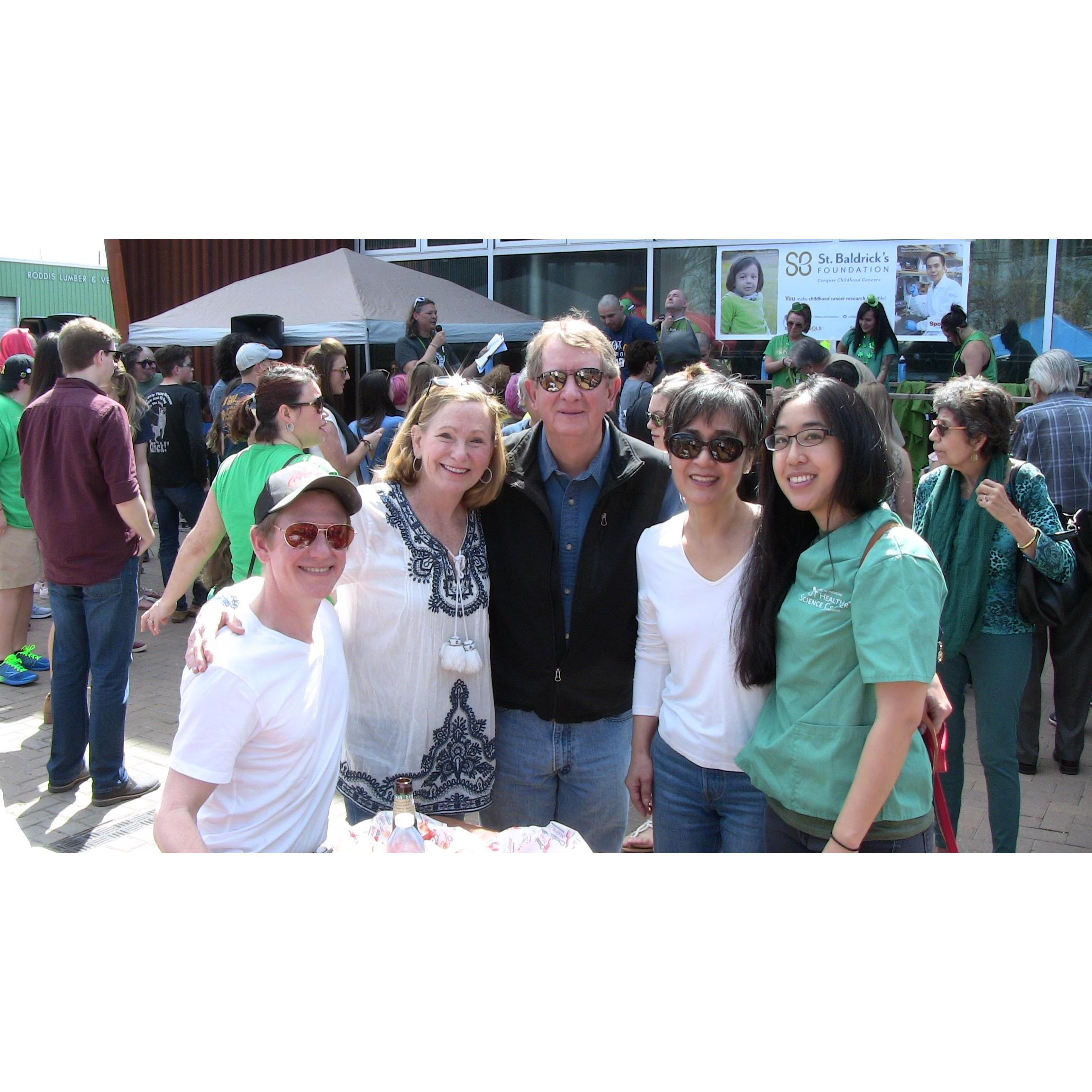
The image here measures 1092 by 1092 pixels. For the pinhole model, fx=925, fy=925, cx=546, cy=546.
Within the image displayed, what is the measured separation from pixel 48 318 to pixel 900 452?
6.77m

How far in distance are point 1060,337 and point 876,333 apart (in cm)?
155

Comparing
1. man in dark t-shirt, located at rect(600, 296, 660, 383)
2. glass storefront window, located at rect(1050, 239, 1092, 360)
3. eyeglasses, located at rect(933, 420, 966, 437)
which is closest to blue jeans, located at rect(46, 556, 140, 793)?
eyeglasses, located at rect(933, 420, 966, 437)

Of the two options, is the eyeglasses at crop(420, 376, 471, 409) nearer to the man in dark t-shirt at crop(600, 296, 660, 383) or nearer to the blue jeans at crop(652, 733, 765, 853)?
the blue jeans at crop(652, 733, 765, 853)

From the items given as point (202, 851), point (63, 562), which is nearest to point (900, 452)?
point (202, 851)

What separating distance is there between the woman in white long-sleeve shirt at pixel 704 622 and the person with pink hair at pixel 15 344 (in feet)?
23.3

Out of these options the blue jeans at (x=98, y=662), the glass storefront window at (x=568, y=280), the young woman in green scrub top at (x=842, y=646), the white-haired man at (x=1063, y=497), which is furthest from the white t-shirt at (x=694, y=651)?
the glass storefront window at (x=568, y=280)

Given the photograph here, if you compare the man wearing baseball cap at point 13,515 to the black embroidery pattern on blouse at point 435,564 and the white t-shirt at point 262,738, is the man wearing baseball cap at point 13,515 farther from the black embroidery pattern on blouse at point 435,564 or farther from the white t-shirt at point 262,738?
the white t-shirt at point 262,738

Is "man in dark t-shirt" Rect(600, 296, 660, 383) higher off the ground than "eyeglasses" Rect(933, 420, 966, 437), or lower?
higher

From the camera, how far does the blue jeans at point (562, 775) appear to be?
264cm

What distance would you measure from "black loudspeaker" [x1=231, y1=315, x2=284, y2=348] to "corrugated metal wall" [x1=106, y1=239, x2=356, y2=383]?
5.76 meters

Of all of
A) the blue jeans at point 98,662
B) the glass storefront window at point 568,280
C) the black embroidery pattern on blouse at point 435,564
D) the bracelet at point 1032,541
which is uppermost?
the glass storefront window at point 568,280

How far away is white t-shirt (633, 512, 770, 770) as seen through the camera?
2248 mm

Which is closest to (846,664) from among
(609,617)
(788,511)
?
(788,511)
